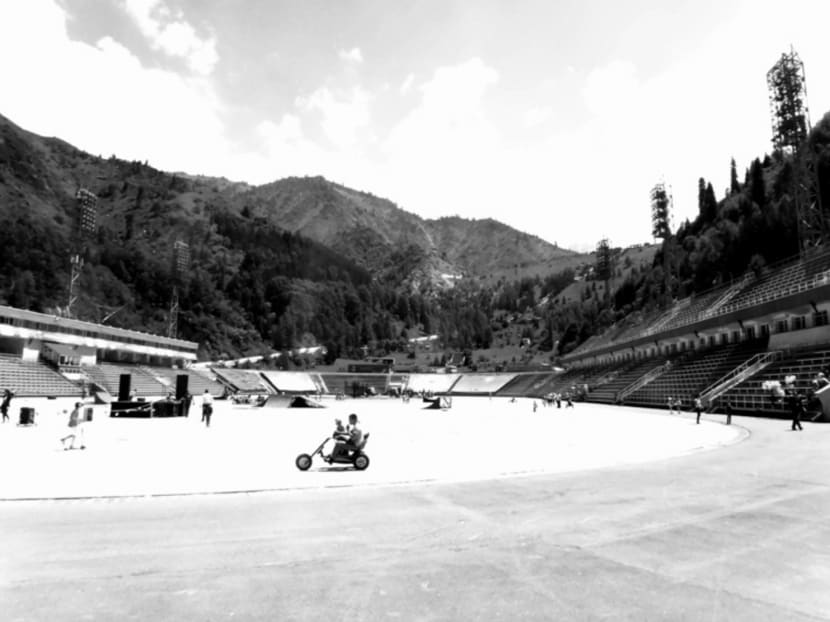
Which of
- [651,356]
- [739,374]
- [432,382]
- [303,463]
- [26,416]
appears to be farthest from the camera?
[432,382]

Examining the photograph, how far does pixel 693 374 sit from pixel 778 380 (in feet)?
44.9

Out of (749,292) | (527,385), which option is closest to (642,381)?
(749,292)

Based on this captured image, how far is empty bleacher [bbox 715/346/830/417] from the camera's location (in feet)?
95.3

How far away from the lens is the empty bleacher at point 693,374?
40.6 meters

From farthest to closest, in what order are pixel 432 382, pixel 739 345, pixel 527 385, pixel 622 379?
pixel 432 382, pixel 527 385, pixel 622 379, pixel 739 345

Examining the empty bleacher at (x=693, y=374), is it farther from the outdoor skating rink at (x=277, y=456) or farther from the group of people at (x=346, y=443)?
the group of people at (x=346, y=443)

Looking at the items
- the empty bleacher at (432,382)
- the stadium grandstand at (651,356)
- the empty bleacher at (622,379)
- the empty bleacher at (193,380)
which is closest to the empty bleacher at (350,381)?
the empty bleacher at (432,382)

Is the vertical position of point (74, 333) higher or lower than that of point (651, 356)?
higher

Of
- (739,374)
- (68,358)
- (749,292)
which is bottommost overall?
(739,374)

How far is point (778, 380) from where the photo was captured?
104ft

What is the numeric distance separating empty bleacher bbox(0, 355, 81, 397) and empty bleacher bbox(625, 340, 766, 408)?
5874cm

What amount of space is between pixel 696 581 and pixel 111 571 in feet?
20.8

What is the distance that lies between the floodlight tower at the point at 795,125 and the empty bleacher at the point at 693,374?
430 inches

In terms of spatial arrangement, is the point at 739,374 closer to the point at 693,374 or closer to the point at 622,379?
the point at 693,374
